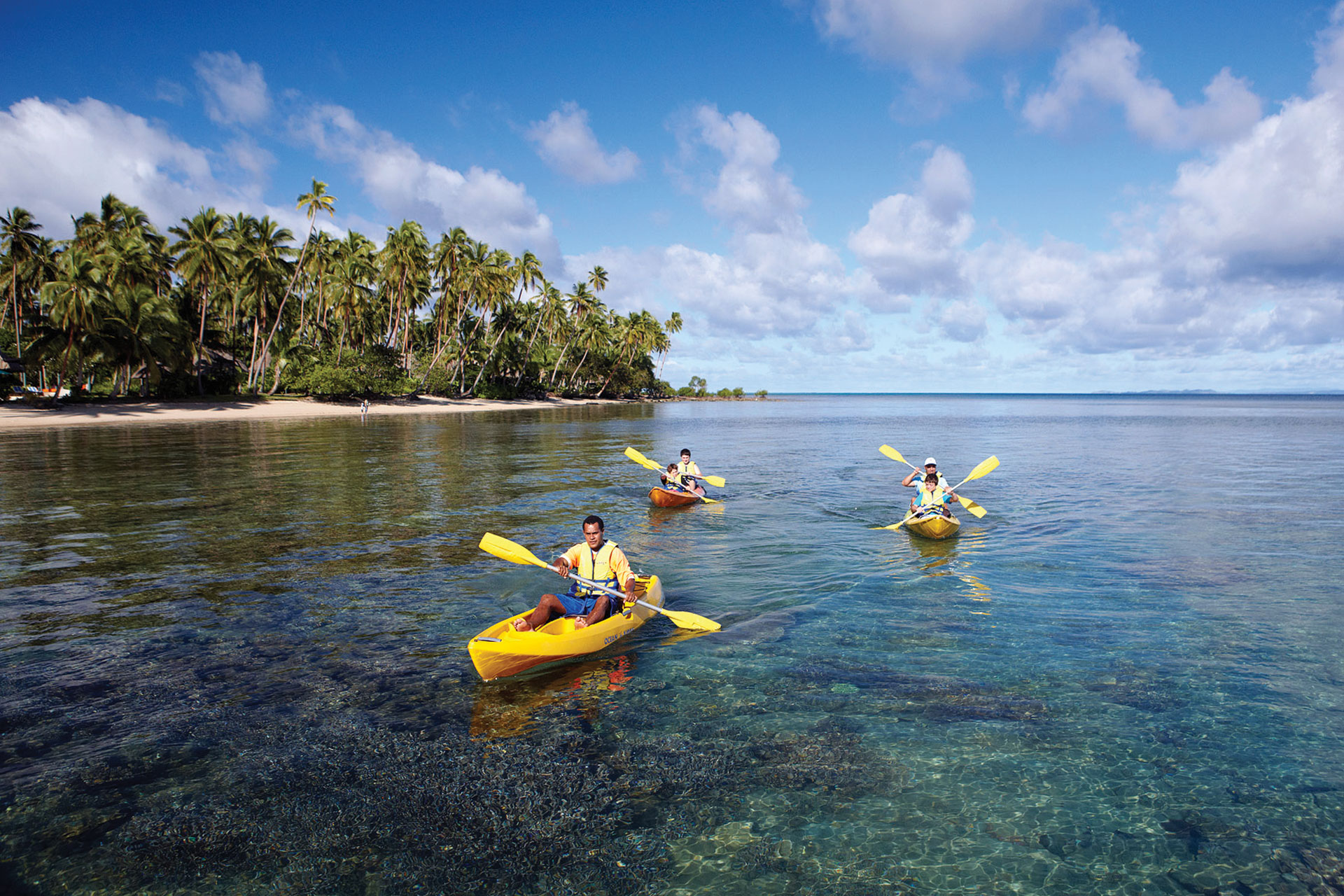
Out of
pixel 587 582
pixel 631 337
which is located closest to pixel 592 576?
pixel 587 582

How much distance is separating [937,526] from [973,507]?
3.06m

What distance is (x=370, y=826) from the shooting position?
5.18 metres

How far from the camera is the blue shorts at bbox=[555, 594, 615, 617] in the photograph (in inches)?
345

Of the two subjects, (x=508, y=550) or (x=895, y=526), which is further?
(x=895, y=526)

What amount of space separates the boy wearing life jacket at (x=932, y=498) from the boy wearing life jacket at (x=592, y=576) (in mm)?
8466

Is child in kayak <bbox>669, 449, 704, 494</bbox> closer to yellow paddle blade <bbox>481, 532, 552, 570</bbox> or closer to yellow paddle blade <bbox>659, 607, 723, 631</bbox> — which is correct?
yellow paddle blade <bbox>659, 607, 723, 631</bbox>

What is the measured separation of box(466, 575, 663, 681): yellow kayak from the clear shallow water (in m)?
0.27

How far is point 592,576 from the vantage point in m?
9.12

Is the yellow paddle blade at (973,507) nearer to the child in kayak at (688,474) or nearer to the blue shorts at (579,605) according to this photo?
the child in kayak at (688,474)

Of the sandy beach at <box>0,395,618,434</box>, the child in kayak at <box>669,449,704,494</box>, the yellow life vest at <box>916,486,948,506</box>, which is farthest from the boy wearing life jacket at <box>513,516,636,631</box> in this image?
the sandy beach at <box>0,395,618,434</box>

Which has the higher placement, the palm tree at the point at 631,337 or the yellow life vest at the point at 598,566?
the palm tree at the point at 631,337

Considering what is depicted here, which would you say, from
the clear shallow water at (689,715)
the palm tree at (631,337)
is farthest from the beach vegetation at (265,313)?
the clear shallow water at (689,715)

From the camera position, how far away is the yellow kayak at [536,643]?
728cm

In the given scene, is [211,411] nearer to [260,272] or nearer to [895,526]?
[260,272]
